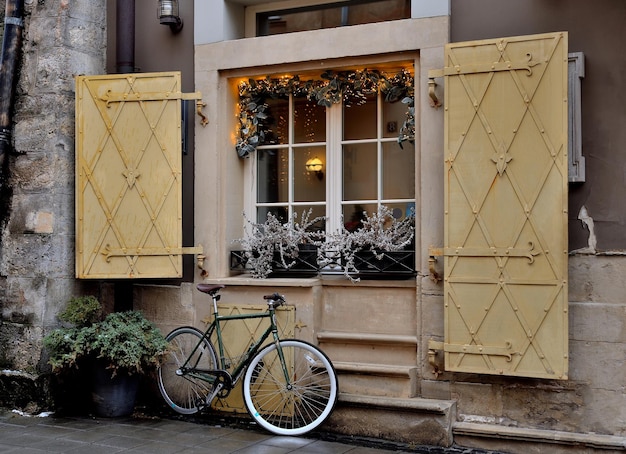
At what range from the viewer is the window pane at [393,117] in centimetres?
673

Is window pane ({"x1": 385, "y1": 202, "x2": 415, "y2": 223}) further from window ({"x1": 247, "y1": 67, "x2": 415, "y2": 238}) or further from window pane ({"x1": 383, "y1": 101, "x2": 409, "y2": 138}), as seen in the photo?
window pane ({"x1": 383, "y1": 101, "x2": 409, "y2": 138})

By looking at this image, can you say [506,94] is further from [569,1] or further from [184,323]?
[184,323]

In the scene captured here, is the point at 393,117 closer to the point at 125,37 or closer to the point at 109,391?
the point at 125,37

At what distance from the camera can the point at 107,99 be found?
274 inches

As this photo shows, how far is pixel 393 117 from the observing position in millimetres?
6777

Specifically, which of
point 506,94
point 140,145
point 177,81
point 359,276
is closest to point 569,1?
point 506,94

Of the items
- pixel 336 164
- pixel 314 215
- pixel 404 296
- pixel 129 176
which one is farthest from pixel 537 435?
pixel 129 176

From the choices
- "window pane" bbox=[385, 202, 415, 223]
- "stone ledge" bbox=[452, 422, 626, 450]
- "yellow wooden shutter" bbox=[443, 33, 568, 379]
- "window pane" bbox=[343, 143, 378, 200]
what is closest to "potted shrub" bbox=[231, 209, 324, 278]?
"window pane" bbox=[343, 143, 378, 200]

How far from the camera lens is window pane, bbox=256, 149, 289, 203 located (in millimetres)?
7215

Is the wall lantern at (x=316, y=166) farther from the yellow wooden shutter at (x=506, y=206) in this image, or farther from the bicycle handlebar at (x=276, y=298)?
the yellow wooden shutter at (x=506, y=206)

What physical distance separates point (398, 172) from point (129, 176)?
2281 mm

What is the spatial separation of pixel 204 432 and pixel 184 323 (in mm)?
1150

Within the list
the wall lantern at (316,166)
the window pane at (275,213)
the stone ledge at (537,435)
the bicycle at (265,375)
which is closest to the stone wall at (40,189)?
the bicycle at (265,375)

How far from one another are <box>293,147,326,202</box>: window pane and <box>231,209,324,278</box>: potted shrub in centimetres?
16
